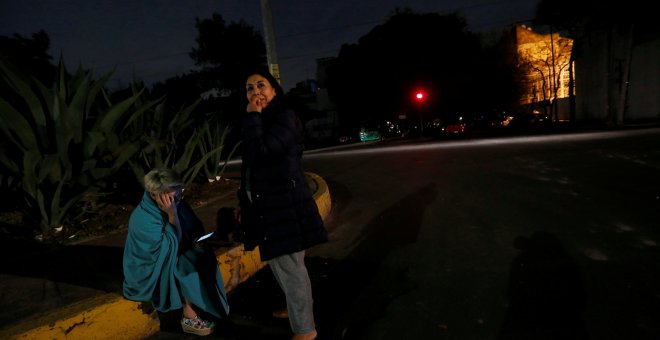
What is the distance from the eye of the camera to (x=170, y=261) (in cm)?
265

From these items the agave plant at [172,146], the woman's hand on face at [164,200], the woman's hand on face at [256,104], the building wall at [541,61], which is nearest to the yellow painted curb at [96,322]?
the woman's hand on face at [164,200]

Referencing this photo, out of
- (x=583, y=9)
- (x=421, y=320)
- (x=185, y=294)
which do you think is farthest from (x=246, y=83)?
(x=583, y=9)

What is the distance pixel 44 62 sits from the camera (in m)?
11.4

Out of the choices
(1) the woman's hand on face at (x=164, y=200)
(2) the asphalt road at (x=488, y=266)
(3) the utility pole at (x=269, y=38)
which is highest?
(3) the utility pole at (x=269, y=38)

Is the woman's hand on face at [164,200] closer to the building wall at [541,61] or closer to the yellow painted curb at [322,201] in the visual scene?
the yellow painted curb at [322,201]

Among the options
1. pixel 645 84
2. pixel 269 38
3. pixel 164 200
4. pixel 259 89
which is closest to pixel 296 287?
pixel 164 200

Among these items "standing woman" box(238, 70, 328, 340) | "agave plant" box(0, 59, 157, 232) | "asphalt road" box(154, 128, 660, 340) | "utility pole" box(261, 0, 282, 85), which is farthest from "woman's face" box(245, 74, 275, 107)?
"utility pole" box(261, 0, 282, 85)

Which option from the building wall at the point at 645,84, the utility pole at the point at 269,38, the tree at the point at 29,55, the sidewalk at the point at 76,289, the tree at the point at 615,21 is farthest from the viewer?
the building wall at the point at 645,84

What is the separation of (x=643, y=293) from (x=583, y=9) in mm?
26359

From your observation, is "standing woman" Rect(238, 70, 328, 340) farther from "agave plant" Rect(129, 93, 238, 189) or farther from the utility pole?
the utility pole

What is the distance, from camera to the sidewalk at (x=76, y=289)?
265 centimetres

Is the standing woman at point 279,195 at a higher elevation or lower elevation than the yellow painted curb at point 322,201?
higher

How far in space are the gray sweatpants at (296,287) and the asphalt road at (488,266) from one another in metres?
0.32

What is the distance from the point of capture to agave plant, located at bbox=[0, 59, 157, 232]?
4.10 metres
